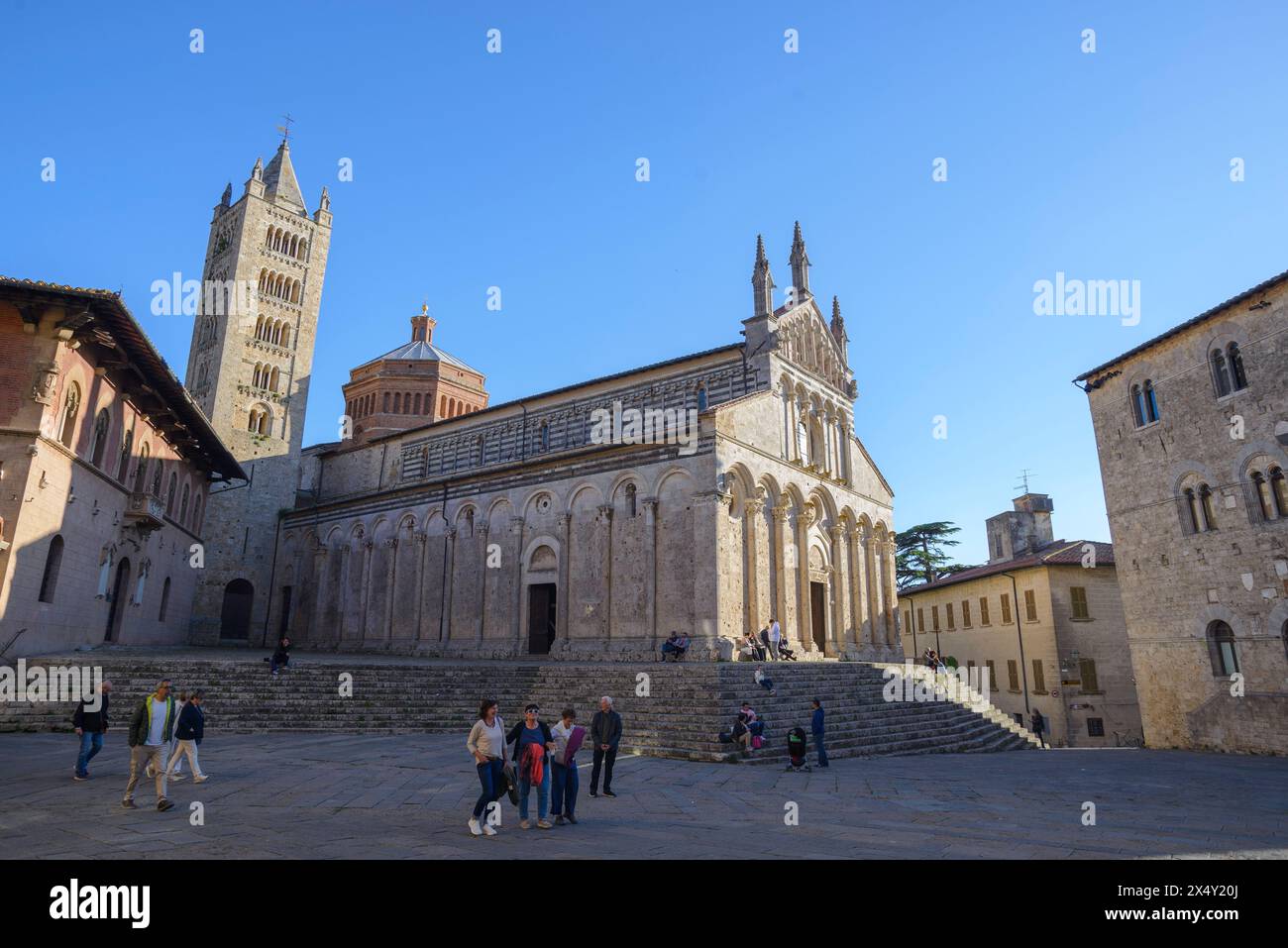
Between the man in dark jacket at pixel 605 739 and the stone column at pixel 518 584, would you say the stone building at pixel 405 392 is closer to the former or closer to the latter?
the stone column at pixel 518 584

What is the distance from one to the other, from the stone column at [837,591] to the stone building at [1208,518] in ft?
30.8

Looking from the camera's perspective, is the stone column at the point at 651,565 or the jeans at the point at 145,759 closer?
the jeans at the point at 145,759

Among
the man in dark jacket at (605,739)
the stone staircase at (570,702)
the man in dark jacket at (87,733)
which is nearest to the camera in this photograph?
the man in dark jacket at (605,739)

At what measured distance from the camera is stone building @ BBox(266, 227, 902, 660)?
80.8ft

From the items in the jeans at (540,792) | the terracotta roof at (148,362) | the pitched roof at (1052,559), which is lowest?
the jeans at (540,792)

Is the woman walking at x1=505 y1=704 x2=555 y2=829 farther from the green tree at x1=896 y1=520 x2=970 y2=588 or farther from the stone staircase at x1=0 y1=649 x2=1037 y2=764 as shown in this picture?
the green tree at x1=896 y1=520 x2=970 y2=588

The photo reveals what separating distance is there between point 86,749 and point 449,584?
19883 millimetres

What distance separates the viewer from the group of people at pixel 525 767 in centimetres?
815

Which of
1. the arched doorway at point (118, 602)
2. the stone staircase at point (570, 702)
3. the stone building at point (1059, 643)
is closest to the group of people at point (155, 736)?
the stone staircase at point (570, 702)

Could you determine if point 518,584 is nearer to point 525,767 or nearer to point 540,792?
point 540,792

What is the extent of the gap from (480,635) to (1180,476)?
2457cm

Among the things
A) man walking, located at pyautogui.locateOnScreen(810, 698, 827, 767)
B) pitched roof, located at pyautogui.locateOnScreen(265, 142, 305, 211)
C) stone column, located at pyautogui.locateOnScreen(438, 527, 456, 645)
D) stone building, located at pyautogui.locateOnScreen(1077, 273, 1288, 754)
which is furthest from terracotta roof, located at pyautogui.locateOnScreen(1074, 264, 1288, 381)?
pitched roof, located at pyautogui.locateOnScreen(265, 142, 305, 211)

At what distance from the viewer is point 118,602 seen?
24.5 m

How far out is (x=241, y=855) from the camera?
6734mm
